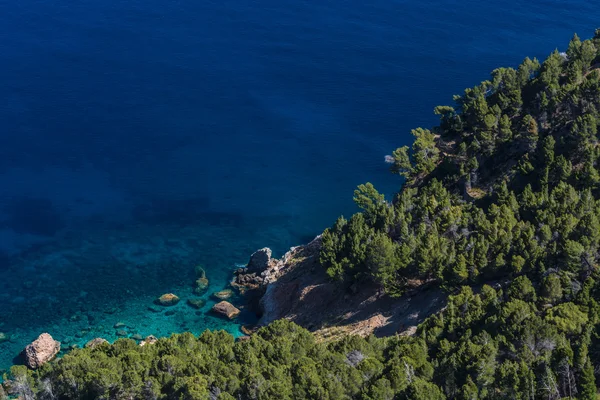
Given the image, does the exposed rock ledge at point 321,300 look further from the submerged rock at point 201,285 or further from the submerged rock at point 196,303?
the submerged rock at point 196,303

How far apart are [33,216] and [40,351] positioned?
33434 millimetres

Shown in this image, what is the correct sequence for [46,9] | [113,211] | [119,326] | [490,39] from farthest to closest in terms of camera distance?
[46,9] < [490,39] < [113,211] < [119,326]

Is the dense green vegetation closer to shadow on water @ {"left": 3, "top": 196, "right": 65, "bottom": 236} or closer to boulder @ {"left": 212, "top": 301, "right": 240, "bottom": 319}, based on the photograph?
boulder @ {"left": 212, "top": 301, "right": 240, "bottom": 319}

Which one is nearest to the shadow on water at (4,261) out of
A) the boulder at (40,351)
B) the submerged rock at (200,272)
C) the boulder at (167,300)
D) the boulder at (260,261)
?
the boulder at (40,351)

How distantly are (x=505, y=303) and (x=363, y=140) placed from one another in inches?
2655

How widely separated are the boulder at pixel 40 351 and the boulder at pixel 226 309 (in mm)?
19875

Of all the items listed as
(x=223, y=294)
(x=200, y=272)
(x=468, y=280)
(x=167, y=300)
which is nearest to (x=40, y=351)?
(x=167, y=300)

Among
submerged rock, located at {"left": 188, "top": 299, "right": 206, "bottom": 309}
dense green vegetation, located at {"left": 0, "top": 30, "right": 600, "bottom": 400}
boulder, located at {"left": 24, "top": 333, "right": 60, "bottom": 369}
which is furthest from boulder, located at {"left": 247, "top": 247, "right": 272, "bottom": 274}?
boulder, located at {"left": 24, "top": 333, "right": 60, "bottom": 369}

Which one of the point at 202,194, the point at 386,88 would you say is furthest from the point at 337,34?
the point at 202,194

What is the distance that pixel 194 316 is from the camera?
300ft

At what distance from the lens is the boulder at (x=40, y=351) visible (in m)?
82.8

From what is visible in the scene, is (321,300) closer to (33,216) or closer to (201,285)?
(201,285)

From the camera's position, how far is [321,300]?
8625 cm

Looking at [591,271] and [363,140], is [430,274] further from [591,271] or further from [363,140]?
[363,140]
